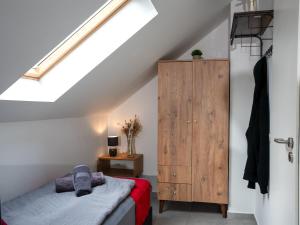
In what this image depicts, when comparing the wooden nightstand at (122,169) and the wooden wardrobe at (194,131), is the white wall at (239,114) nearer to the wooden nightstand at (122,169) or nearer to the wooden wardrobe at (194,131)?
the wooden wardrobe at (194,131)

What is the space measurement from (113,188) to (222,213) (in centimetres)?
154

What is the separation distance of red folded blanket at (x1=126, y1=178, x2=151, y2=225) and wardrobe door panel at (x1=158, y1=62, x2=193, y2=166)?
619 millimetres

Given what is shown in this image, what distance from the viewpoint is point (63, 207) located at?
5.88ft

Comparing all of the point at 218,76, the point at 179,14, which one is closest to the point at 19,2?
the point at 179,14

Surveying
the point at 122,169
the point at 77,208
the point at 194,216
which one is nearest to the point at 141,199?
the point at 77,208

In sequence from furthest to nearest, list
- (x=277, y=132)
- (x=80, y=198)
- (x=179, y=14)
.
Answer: (x=179, y=14) < (x=80, y=198) < (x=277, y=132)

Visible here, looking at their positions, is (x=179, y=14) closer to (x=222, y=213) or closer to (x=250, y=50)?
(x=250, y=50)

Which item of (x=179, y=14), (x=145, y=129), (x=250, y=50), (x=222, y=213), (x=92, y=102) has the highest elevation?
(x=179, y=14)

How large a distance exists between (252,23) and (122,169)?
2755mm

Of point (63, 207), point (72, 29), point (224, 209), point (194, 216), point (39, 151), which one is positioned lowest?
point (194, 216)

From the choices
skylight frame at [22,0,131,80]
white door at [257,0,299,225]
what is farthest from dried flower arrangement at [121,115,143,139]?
white door at [257,0,299,225]

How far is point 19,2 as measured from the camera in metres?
1.15

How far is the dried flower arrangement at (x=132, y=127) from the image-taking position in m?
3.87

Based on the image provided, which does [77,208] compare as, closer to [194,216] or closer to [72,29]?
[72,29]
